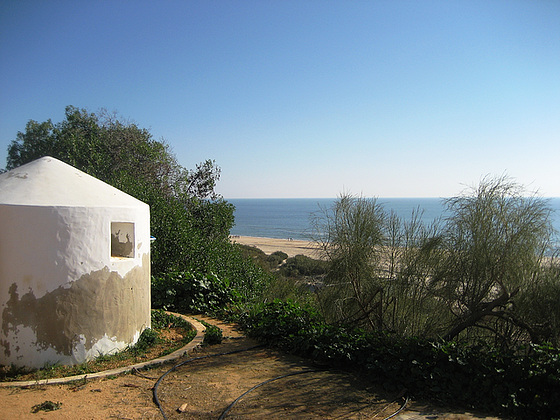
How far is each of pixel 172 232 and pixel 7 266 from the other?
669cm

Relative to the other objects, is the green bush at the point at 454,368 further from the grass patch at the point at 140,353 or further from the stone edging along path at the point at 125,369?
the grass patch at the point at 140,353

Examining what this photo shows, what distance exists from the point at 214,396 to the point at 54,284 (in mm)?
2732

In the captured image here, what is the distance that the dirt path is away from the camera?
4715 millimetres

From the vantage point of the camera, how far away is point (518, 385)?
4918 millimetres

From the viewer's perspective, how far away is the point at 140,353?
21.6ft

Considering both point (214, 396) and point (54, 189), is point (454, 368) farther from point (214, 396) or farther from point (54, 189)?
point (54, 189)

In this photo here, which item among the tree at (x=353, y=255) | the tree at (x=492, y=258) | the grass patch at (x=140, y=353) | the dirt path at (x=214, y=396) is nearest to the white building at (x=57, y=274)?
the grass patch at (x=140, y=353)

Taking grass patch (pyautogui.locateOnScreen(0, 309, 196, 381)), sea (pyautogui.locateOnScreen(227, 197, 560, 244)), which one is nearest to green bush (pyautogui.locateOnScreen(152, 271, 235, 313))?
grass patch (pyautogui.locateOnScreen(0, 309, 196, 381))

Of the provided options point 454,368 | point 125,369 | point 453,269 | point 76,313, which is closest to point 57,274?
point 76,313

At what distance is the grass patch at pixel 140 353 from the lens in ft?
18.6

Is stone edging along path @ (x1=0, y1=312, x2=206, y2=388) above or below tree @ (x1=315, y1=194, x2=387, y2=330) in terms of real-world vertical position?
below

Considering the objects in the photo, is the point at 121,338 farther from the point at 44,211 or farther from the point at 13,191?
the point at 13,191

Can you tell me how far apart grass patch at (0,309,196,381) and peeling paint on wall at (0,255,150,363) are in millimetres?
207

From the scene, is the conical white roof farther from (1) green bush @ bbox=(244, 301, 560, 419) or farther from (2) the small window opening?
(1) green bush @ bbox=(244, 301, 560, 419)
